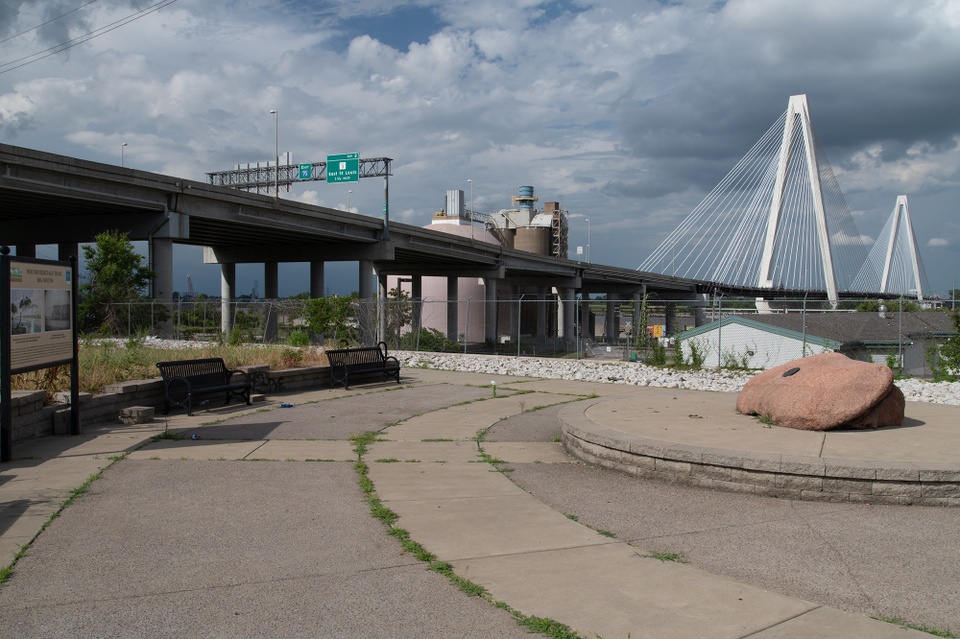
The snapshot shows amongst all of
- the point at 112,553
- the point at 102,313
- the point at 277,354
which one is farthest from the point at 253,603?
the point at 102,313

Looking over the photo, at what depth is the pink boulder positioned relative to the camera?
882 centimetres

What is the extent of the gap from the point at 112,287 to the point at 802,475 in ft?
104

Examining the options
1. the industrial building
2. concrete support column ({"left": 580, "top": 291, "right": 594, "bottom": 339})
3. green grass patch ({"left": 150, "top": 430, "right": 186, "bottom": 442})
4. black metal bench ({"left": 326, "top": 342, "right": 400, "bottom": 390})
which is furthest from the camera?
the industrial building

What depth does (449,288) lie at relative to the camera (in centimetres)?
7144

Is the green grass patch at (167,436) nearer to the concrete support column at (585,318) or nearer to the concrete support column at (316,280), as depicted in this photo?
the concrete support column at (585,318)

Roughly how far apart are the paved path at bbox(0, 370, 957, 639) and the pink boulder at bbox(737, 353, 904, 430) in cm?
240

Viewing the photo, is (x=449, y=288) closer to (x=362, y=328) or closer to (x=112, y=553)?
(x=362, y=328)

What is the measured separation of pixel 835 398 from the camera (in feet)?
29.1

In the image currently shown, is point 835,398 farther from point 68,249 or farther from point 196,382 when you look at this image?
point 68,249

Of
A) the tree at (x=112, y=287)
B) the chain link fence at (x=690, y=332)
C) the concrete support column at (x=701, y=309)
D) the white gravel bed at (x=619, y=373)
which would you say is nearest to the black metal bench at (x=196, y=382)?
the chain link fence at (x=690, y=332)

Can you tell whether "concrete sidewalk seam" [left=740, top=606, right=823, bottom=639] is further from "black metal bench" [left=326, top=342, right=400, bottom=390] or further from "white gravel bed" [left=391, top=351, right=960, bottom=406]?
"black metal bench" [left=326, top=342, right=400, bottom=390]

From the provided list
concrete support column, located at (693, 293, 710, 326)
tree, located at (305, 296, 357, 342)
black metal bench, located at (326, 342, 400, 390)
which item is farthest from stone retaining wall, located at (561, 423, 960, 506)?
tree, located at (305, 296, 357, 342)

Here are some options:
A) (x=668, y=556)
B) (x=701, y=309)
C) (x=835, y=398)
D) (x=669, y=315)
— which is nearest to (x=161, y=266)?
(x=701, y=309)

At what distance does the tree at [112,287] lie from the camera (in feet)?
105
